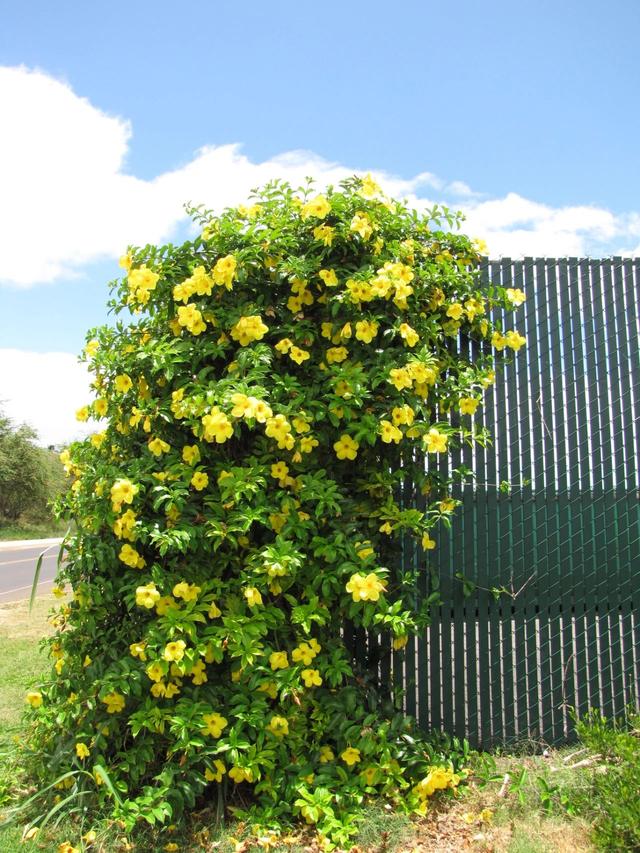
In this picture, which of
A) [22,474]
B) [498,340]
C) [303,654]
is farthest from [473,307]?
[22,474]

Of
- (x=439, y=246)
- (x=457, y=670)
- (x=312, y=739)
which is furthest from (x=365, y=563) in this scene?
(x=439, y=246)

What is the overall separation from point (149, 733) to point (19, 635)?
16.1ft

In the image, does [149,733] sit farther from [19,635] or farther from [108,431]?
[19,635]

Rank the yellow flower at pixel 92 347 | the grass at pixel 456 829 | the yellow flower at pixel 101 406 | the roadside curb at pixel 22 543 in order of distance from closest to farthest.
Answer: the grass at pixel 456 829 → the yellow flower at pixel 101 406 → the yellow flower at pixel 92 347 → the roadside curb at pixel 22 543

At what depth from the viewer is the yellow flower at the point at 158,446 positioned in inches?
129

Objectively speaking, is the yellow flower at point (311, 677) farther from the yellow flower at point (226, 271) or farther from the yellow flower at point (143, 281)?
the yellow flower at point (143, 281)

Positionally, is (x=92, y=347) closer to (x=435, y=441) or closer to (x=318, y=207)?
(x=318, y=207)

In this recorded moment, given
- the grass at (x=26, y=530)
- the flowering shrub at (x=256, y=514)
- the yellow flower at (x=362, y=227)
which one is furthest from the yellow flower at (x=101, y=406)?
the grass at (x=26, y=530)

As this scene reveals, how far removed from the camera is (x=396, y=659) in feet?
12.4

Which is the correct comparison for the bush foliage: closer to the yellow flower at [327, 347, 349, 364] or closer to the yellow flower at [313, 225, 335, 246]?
the yellow flower at [327, 347, 349, 364]

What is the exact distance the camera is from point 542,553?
3961mm

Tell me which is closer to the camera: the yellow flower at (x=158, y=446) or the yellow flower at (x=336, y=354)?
the yellow flower at (x=158, y=446)

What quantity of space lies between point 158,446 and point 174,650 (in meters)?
0.89

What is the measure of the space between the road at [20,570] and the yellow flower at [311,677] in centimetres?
498
